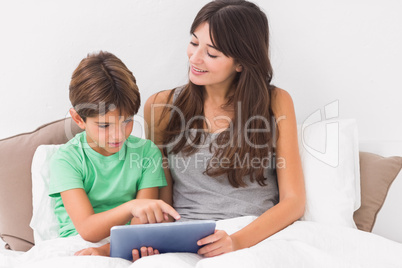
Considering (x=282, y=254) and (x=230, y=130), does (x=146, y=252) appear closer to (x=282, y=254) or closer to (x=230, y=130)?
(x=282, y=254)

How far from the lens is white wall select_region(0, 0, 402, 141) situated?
5.60 feet

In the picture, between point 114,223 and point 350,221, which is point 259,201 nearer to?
point 350,221

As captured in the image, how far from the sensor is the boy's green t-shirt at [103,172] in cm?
133

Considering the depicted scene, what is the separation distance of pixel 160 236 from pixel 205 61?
587 millimetres

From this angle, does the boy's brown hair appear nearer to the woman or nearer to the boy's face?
the boy's face

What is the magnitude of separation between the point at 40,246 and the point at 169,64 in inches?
33.4

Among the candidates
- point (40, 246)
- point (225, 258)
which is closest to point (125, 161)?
point (40, 246)

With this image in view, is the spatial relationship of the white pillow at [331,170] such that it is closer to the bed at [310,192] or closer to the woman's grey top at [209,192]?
the bed at [310,192]

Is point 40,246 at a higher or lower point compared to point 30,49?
lower

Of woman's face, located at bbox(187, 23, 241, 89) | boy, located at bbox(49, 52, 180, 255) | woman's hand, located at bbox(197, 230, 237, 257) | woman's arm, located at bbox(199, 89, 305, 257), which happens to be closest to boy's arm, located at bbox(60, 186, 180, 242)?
boy, located at bbox(49, 52, 180, 255)

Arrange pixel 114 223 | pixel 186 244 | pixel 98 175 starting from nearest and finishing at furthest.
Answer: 1. pixel 186 244
2. pixel 114 223
3. pixel 98 175

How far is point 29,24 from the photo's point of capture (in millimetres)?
1696

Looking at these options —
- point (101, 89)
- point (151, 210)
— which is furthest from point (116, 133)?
point (151, 210)

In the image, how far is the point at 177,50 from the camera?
5.84 feet
